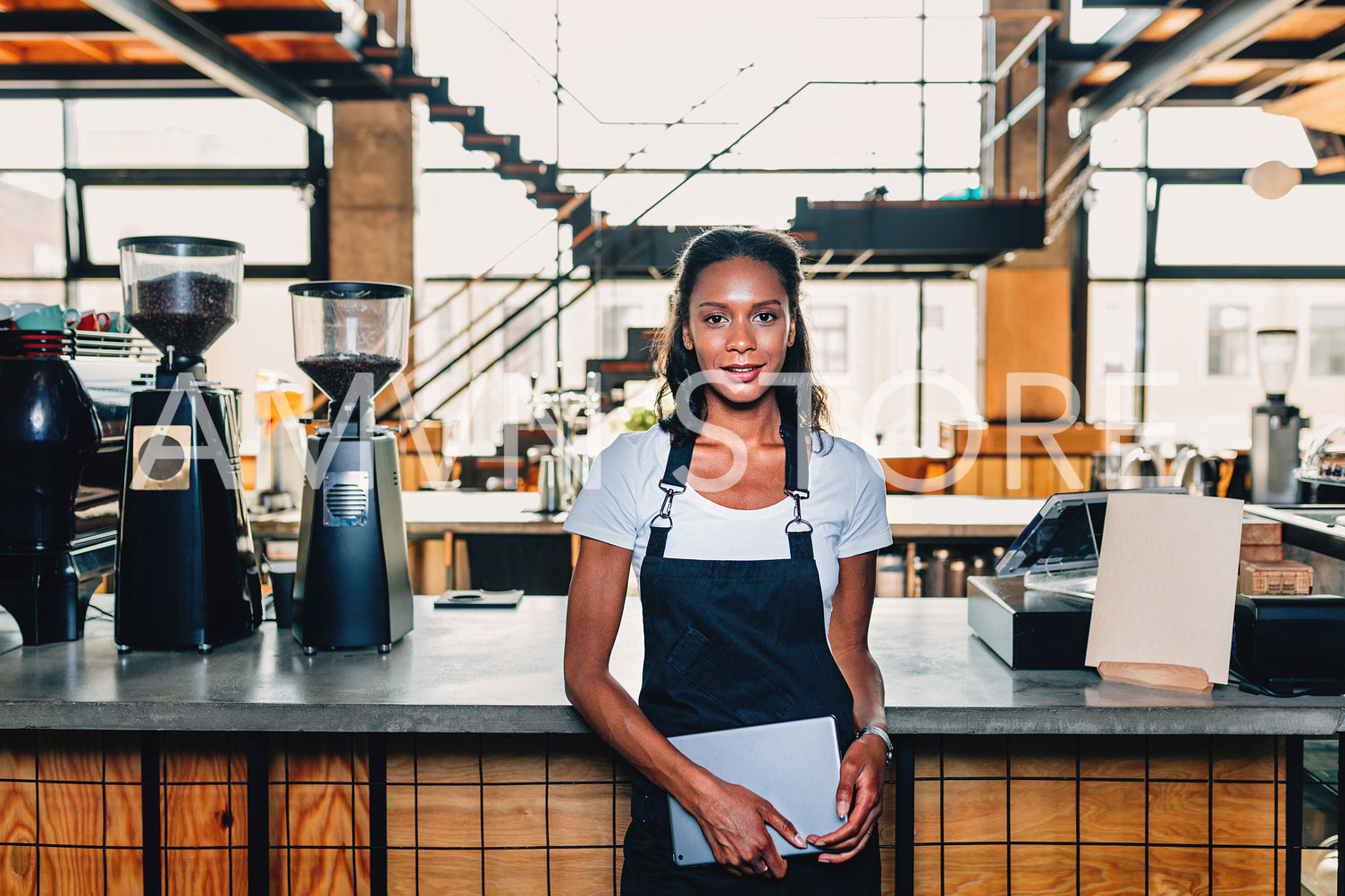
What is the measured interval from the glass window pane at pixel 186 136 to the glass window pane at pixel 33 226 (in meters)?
0.38

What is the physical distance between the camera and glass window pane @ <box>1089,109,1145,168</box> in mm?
7684

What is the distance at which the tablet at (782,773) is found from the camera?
130cm

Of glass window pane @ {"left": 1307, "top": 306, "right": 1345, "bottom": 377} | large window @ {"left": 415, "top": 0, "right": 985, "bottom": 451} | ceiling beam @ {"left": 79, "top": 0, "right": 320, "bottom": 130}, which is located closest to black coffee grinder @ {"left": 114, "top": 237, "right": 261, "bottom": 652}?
ceiling beam @ {"left": 79, "top": 0, "right": 320, "bottom": 130}

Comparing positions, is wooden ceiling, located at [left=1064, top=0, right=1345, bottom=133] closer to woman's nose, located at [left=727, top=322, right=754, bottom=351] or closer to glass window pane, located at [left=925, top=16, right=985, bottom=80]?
glass window pane, located at [left=925, top=16, right=985, bottom=80]

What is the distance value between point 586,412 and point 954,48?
429 cm

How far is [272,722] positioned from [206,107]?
8011 millimetres

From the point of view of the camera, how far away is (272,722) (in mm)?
1513

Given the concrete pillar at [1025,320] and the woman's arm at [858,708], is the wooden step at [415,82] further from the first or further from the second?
the woman's arm at [858,708]

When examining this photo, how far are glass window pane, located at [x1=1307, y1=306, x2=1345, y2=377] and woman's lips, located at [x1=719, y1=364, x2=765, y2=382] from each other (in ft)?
29.1

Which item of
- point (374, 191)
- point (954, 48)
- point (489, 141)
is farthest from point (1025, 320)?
point (374, 191)

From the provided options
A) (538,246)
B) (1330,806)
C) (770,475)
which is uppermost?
(538,246)

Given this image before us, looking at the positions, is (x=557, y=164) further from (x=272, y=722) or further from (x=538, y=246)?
(x=272, y=722)

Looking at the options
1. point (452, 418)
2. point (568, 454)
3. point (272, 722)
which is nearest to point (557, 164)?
point (452, 418)

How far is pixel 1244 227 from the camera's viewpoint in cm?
826
